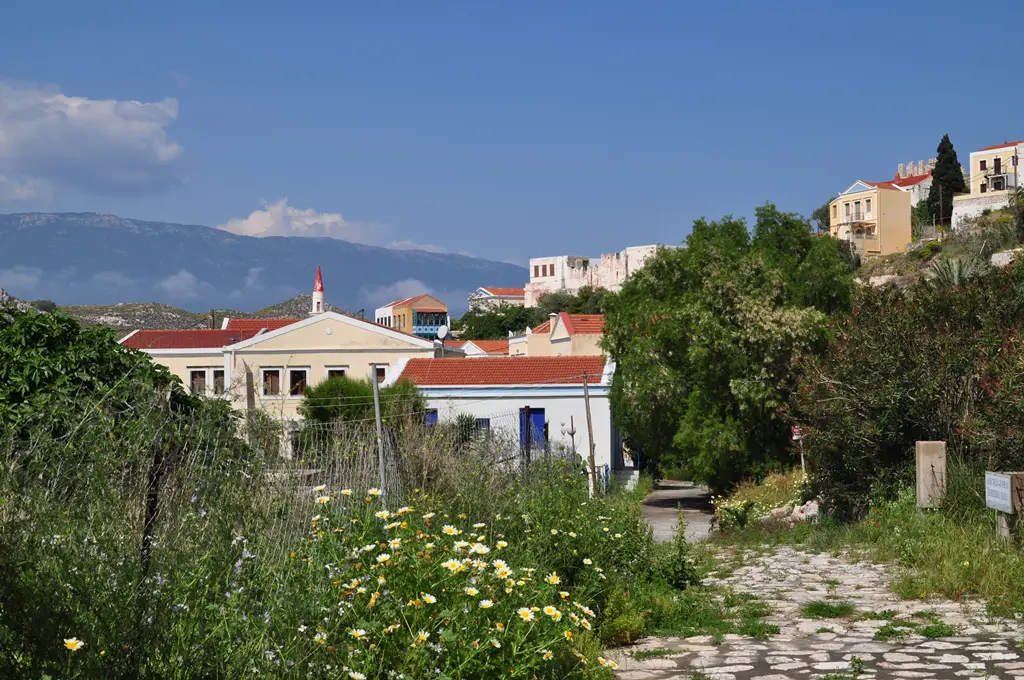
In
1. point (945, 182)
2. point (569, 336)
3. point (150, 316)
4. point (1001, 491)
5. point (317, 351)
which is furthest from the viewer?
point (945, 182)

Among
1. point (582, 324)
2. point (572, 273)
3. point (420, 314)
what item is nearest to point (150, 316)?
point (582, 324)

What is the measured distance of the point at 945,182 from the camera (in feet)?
310

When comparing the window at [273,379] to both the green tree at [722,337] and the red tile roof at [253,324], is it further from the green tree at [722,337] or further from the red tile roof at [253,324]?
the green tree at [722,337]

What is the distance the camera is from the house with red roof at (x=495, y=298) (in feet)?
554

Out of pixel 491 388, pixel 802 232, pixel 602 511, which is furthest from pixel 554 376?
pixel 602 511

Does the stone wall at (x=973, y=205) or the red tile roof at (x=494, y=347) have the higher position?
the stone wall at (x=973, y=205)

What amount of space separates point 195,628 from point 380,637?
131 centimetres

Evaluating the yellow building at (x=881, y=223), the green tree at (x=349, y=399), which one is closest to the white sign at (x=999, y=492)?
the green tree at (x=349, y=399)

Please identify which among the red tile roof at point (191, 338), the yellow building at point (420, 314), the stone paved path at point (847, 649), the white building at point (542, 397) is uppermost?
the yellow building at point (420, 314)

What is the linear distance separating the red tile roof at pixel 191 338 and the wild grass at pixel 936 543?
34995 mm

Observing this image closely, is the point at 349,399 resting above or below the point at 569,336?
below

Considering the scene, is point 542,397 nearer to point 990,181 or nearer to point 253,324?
point 253,324

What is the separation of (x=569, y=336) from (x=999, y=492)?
36.6 metres

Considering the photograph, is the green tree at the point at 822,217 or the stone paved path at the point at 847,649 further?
the green tree at the point at 822,217
